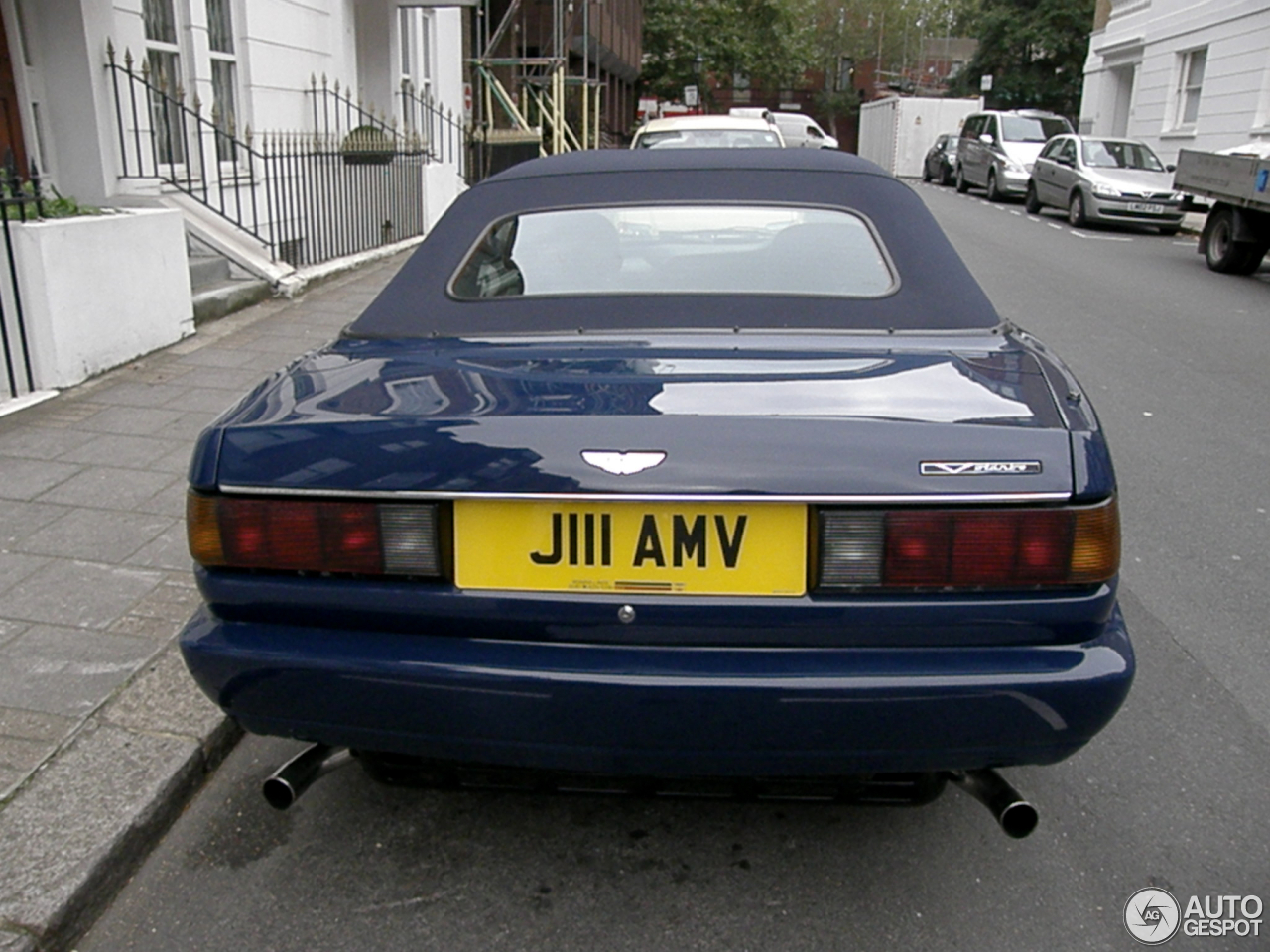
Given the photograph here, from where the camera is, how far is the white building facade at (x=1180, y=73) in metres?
23.5

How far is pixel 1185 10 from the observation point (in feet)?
89.0

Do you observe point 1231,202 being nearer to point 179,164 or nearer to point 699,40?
point 179,164

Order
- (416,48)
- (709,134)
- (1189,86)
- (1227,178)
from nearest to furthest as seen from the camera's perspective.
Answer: (1227,178)
(709,134)
(416,48)
(1189,86)

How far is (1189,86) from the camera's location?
2750 centimetres

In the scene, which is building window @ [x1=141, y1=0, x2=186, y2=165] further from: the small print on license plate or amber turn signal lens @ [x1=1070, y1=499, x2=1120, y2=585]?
amber turn signal lens @ [x1=1070, y1=499, x2=1120, y2=585]

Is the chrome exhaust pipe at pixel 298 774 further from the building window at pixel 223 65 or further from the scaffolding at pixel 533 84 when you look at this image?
the scaffolding at pixel 533 84

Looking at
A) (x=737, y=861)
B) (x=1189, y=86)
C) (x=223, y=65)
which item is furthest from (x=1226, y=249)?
(x=1189, y=86)

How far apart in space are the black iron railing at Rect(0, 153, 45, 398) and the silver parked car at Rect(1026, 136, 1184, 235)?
17.0 m

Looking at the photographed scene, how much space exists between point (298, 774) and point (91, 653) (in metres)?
1.35

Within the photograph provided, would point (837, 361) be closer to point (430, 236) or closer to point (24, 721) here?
point (430, 236)

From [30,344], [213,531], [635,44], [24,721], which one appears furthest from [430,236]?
[635,44]

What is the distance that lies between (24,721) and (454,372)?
1.67 m

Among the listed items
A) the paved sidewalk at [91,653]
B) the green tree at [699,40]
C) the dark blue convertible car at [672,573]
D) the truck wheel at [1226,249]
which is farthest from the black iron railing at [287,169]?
the green tree at [699,40]
